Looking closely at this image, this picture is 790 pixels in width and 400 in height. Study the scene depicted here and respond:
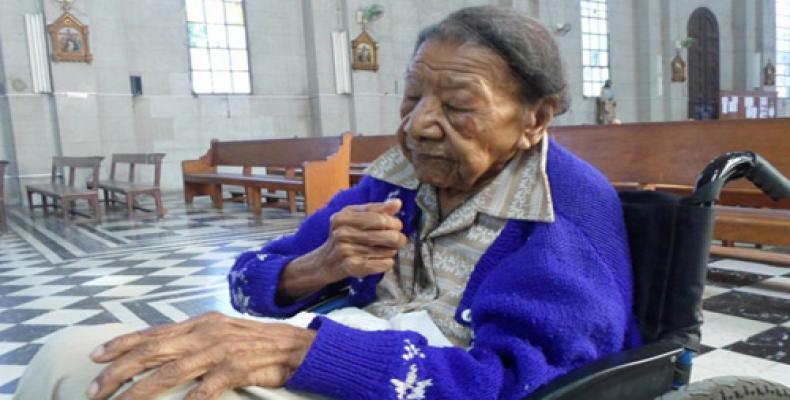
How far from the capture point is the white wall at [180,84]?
10.0m

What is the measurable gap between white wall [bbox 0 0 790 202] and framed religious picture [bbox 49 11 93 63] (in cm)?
14

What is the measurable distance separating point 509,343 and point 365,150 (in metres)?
7.15

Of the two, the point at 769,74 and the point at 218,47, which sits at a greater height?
the point at 218,47

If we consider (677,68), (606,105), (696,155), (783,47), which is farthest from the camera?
(783,47)

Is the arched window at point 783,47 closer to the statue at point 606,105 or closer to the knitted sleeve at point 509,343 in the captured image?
the statue at point 606,105

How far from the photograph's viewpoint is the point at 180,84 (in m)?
11.5

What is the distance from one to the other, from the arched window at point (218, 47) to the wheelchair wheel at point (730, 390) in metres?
11.8

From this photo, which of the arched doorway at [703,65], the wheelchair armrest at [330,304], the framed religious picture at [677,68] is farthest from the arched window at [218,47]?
the arched doorway at [703,65]

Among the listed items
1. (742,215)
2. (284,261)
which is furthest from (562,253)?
(742,215)

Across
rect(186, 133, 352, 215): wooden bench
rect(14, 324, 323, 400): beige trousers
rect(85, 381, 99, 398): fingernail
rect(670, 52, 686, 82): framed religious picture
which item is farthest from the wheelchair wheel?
rect(670, 52, 686, 82): framed religious picture

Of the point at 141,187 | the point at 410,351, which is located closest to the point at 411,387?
the point at 410,351

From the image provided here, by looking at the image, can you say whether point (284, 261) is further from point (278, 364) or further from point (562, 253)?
point (562, 253)

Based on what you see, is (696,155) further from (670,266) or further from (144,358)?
(144,358)

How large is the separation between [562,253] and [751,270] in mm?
3751
